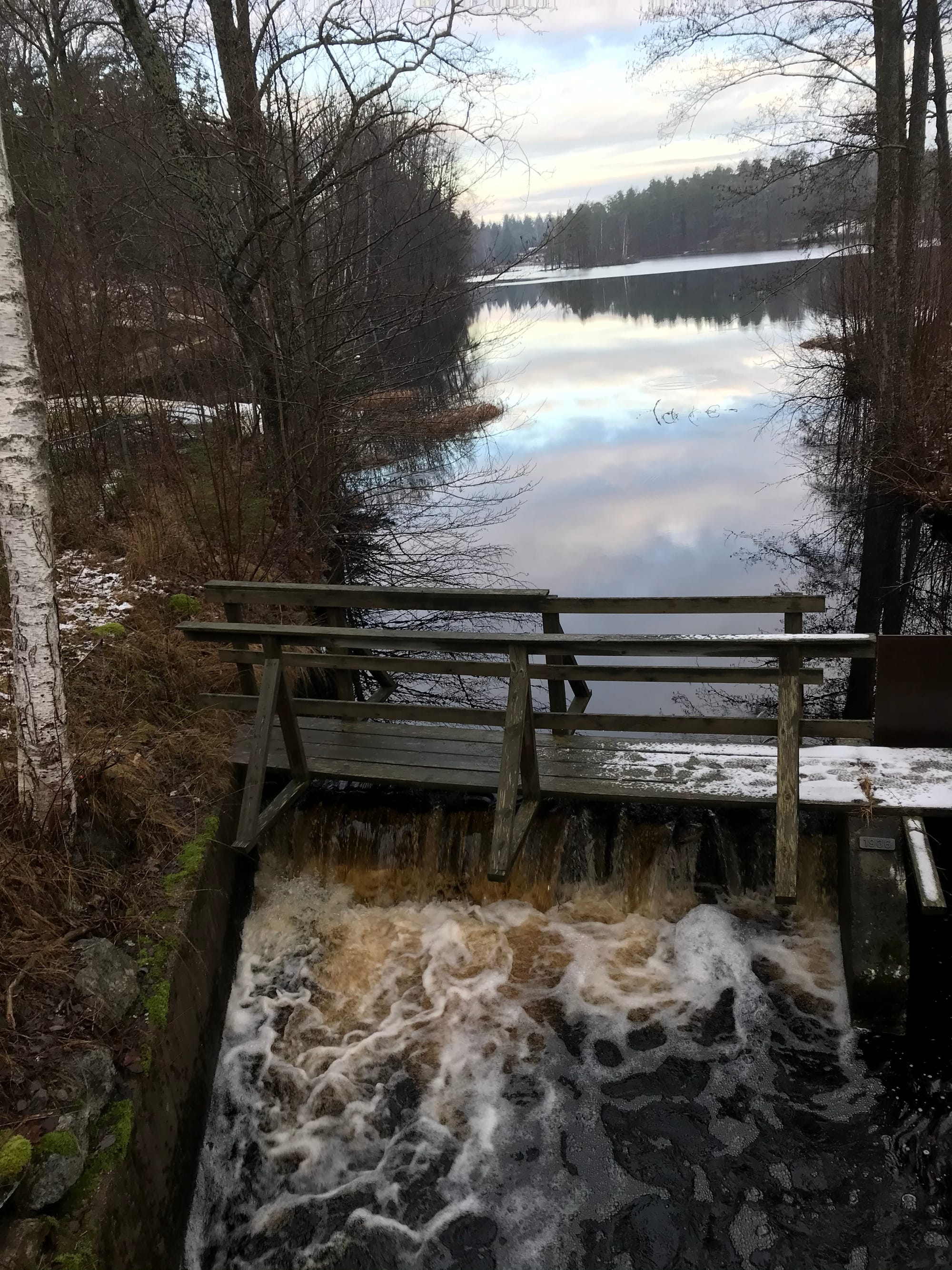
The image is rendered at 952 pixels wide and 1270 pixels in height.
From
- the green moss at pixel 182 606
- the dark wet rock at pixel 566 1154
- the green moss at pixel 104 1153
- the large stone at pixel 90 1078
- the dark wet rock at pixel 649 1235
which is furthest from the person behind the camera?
the green moss at pixel 182 606

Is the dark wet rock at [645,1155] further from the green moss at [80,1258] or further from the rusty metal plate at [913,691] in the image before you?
the rusty metal plate at [913,691]

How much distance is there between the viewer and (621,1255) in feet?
12.2

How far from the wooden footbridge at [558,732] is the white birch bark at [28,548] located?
1259 mm

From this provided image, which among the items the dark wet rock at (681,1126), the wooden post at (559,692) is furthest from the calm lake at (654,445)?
the dark wet rock at (681,1126)

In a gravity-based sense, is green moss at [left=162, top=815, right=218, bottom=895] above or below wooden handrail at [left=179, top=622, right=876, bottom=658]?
below

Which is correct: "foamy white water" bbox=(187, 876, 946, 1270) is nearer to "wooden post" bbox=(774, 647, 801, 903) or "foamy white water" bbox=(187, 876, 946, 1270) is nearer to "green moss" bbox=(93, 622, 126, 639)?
"wooden post" bbox=(774, 647, 801, 903)

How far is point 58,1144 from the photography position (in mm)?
3281

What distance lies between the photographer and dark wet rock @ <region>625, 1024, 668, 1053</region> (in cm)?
462

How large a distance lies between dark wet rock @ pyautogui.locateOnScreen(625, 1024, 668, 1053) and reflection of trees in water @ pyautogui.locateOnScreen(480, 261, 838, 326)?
1295 centimetres

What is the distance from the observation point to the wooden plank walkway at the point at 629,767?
4965 millimetres

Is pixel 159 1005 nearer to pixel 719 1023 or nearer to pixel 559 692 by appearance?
pixel 719 1023

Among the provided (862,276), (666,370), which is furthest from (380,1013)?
(666,370)

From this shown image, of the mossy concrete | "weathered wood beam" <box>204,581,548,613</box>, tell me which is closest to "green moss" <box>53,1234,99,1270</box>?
the mossy concrete

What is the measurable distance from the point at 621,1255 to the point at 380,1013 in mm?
1795
